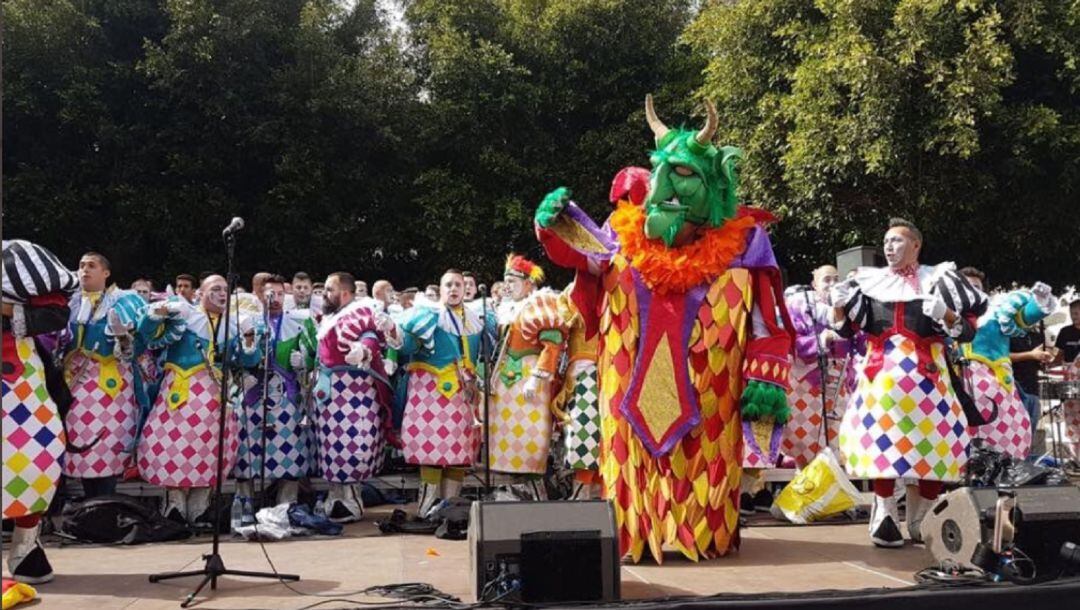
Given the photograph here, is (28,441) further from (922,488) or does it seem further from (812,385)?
(812,385)

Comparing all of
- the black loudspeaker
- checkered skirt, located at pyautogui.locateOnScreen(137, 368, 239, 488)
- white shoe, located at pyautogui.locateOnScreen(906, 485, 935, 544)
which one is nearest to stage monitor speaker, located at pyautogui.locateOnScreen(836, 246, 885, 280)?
white shoe, located at pyautogui.locateOnScreen(906, 485, 935, 544)

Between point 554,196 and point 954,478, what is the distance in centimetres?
272

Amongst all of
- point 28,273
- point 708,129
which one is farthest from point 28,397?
point 708,129

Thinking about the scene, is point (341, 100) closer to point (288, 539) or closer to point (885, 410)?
point (288, 539)

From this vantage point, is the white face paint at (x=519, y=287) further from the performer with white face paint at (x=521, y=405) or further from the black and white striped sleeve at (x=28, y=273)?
the black and white striped sleeve at (x=28, y=273)

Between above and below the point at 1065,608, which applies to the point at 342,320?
above

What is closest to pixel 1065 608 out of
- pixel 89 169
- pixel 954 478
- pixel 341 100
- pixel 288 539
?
pixel 954 478

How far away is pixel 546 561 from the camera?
427 centimetres

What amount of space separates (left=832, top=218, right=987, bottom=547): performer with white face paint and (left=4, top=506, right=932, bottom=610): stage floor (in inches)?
18.2

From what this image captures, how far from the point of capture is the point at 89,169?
16062 mm

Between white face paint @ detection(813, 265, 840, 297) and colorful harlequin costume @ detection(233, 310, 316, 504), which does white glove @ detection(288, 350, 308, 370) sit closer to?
colorful harlequin costume @ detection(233, 310, 316, 504)

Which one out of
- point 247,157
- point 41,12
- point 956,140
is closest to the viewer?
point 956,140

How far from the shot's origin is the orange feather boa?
531 cm

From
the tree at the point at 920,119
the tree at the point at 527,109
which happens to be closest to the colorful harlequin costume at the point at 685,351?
the tree at the point at 920,119
